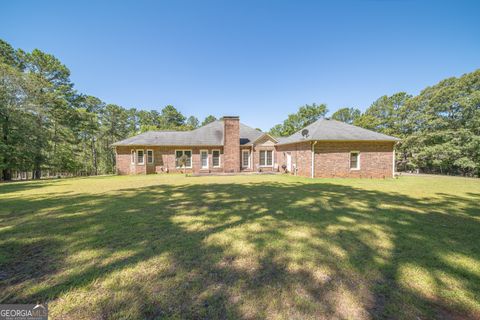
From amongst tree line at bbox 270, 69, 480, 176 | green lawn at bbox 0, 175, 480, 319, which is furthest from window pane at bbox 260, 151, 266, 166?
tree line at bbox 270, 69, 480, 176

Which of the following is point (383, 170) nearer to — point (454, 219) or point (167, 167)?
point (454, 219)

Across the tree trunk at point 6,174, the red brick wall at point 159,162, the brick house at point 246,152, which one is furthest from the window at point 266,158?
the tree trunk at point 6,174

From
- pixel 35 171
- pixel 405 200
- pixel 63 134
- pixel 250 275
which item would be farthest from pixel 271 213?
pixel 63 134

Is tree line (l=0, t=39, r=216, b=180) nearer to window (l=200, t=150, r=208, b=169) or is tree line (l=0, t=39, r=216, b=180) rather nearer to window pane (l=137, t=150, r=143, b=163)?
window pane (l=137, t=150, r=143, b=163)

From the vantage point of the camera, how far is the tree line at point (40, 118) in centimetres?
1633

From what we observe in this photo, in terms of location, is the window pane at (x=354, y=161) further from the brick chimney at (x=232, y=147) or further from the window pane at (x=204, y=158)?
the window pane at (x=204, y=158)

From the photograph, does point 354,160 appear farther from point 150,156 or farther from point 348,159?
point 150,156

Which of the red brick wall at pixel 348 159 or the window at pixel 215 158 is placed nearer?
the red brick wall at pixel 348 159

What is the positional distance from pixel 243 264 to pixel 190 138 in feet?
60.2

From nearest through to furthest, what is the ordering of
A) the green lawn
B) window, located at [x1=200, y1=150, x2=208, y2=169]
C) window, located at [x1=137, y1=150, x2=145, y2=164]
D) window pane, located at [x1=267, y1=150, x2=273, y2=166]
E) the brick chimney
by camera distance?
1. the green lawn
2. window, located at [x1=137, y1=150, x2=145, y2=164]
3. the brick chimney
4. window, located at [x1=200, y1=150, x2=208, y2=169]
5. window pane, located at [x1=267, y1=150, x2=273, y2=166]

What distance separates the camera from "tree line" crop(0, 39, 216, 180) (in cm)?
1633

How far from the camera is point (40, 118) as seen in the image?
1936cm

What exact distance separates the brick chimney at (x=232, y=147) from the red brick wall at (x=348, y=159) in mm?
7660

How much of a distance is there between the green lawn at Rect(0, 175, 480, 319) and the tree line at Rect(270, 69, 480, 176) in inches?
880
